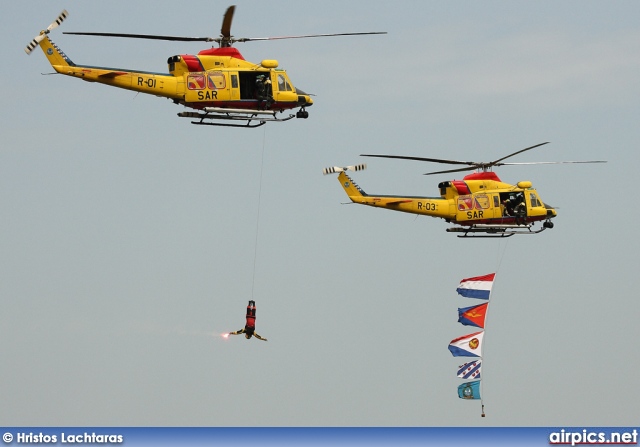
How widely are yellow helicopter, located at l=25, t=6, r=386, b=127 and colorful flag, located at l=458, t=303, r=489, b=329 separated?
18.7 meters

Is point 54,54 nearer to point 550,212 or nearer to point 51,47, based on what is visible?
point 51,47

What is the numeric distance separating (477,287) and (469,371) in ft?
16.4

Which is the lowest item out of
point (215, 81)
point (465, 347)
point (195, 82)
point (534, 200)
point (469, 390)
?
point (469, 390)

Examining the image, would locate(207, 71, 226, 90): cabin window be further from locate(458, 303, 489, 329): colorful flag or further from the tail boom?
locate(458, 303, 489, 329): colorful flag

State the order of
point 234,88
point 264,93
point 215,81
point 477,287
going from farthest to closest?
point 477,287, point 264,93, point 234,88, point 215,81

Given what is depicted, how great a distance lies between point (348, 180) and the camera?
3216 inches

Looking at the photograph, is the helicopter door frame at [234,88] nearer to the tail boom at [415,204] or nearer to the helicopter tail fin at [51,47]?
the helicopter tail fin at [51,47]

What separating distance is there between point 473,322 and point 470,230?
7.31m

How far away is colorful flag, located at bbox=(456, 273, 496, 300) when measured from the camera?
85938 millimetres

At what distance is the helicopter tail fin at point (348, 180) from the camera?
8106 centimetres

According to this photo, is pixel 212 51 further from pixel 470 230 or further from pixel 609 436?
pixel 609 436

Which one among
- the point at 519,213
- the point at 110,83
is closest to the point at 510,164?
the point at 519,213

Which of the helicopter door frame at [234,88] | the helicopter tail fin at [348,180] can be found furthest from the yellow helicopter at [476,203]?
the helicopter door frame at [234,88]

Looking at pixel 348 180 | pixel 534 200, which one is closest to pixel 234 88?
pixel 348 180
